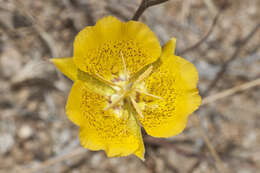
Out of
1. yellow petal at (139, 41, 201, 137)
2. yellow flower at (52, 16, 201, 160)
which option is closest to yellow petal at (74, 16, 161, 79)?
yellow flower at (52, 16, 201, 160)

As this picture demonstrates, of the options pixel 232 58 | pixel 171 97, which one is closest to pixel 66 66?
pixel 171 97

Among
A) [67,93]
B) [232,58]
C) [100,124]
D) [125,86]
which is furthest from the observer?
[232,58]

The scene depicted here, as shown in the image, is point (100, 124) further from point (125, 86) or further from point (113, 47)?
point (113, 47)

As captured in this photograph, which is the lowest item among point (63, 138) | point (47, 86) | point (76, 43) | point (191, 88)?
point (63, 138)

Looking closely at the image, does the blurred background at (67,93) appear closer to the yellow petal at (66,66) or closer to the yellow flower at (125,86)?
the yellow flower at (125,86)

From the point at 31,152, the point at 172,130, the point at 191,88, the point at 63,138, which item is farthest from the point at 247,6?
the point at 31,152

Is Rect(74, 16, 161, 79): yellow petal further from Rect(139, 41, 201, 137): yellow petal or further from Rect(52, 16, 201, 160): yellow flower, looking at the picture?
Rect(139, 41, 201, 137): yellow petal

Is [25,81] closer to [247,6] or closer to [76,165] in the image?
[76,165]
